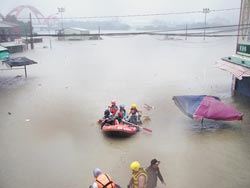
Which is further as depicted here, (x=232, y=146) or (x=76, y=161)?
(x=232, y=146)

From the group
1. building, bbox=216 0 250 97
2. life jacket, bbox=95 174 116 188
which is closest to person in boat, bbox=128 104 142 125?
building, bbox=216 0 250 97

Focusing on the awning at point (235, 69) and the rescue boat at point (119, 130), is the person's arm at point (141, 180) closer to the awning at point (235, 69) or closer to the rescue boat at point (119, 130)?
the rescue boat at point (119, 130)

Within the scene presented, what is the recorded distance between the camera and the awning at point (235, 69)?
49.3 ft

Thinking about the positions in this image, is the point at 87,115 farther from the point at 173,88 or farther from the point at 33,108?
the point at 173,88

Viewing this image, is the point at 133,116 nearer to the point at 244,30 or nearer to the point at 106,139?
the point at 106,139

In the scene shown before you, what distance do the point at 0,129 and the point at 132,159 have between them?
7475 millimetres

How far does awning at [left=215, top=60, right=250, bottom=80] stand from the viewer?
591 inches

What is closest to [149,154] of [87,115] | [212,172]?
[212,172]

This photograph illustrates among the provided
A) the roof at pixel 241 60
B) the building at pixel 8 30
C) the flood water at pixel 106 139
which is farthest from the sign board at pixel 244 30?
the building at pixel 8 30

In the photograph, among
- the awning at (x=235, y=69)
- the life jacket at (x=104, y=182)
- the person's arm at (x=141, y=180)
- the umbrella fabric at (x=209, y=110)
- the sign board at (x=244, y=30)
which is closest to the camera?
the life jacket at (x=104, y=182)

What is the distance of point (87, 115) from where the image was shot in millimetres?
16047

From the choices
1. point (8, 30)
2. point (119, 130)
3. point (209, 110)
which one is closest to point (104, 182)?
point (119, 130)

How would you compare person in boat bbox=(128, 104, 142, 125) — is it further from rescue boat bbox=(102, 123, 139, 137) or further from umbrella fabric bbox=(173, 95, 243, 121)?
umbrella fabric bbox=(173, 95, 243, 121)

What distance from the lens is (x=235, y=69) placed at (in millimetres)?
16234
